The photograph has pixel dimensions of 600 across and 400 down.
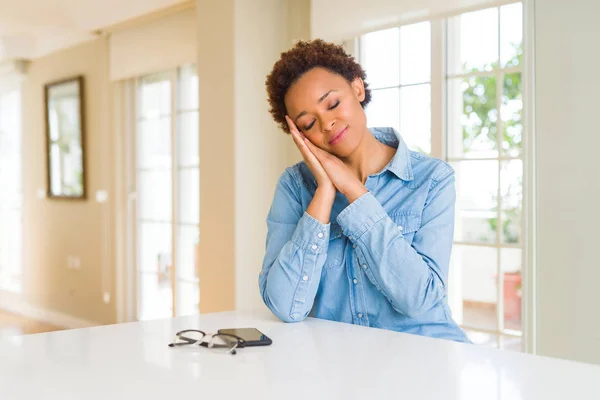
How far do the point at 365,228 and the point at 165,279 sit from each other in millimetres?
3730

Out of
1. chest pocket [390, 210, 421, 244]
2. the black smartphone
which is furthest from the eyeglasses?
chest pocket [390, 210, 421, 244]

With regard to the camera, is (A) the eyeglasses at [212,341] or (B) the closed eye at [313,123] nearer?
(A) the eyeglasses at [212,341]

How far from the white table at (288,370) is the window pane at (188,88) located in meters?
3.38

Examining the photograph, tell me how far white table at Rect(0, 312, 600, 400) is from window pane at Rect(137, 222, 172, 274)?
362 centimetres

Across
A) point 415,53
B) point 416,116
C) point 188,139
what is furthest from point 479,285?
point 415,53

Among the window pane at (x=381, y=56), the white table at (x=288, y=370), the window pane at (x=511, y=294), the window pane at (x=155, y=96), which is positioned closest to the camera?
the white table at (x=288, y=370)

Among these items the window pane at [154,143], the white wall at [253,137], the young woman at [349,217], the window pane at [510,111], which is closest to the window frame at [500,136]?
the white wall at [253,137]

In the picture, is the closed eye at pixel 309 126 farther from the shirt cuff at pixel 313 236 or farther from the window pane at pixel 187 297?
the window pane at pixel 187 297

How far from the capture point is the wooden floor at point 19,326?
Result: 5470 millimetres

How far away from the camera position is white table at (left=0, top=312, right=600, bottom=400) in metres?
0.88

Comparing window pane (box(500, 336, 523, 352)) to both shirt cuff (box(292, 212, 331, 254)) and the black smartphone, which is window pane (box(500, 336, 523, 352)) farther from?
the black smartphone

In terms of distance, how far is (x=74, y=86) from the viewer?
547cm

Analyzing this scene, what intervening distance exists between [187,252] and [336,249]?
3.26m

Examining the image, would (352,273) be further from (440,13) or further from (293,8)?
(293,8)
